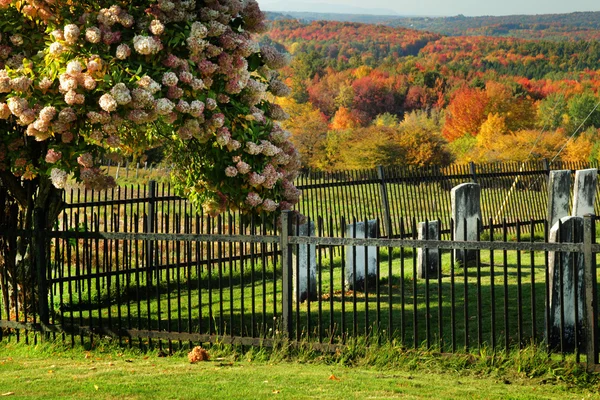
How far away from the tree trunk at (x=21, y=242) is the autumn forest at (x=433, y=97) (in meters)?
47.8

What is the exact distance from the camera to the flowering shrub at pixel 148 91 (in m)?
8.30

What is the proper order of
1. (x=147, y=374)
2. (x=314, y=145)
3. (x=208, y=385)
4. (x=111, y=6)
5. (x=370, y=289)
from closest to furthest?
(x=208, y=385) → (x=147, y=374) → (x=111, y=6) → (x=370, y=289) → (x=314, y=145)

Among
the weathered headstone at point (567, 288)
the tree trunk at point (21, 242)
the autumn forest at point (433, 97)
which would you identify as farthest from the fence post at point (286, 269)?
the autumn forest at point (433, 97)

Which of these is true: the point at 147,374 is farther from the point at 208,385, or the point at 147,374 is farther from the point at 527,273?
the point at 527,273

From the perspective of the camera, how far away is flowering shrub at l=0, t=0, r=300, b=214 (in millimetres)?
8305

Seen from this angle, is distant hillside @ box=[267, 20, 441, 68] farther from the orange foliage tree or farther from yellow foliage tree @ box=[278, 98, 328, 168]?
yellow foliage tree @ box=[278, 98, 328, 168]

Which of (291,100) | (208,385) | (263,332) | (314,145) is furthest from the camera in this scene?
(291,100)

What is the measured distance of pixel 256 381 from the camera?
7102 millimetres

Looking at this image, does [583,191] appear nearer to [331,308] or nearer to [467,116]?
[331,308]

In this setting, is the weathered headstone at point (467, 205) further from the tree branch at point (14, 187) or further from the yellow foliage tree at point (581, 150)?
the yellow foliage tree at point (581, 150)

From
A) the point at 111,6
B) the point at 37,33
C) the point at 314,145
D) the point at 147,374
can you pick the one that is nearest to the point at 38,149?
the point at 37,33

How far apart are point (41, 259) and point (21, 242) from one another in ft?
2.35

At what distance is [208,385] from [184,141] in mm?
3906

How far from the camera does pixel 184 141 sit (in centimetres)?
1012
